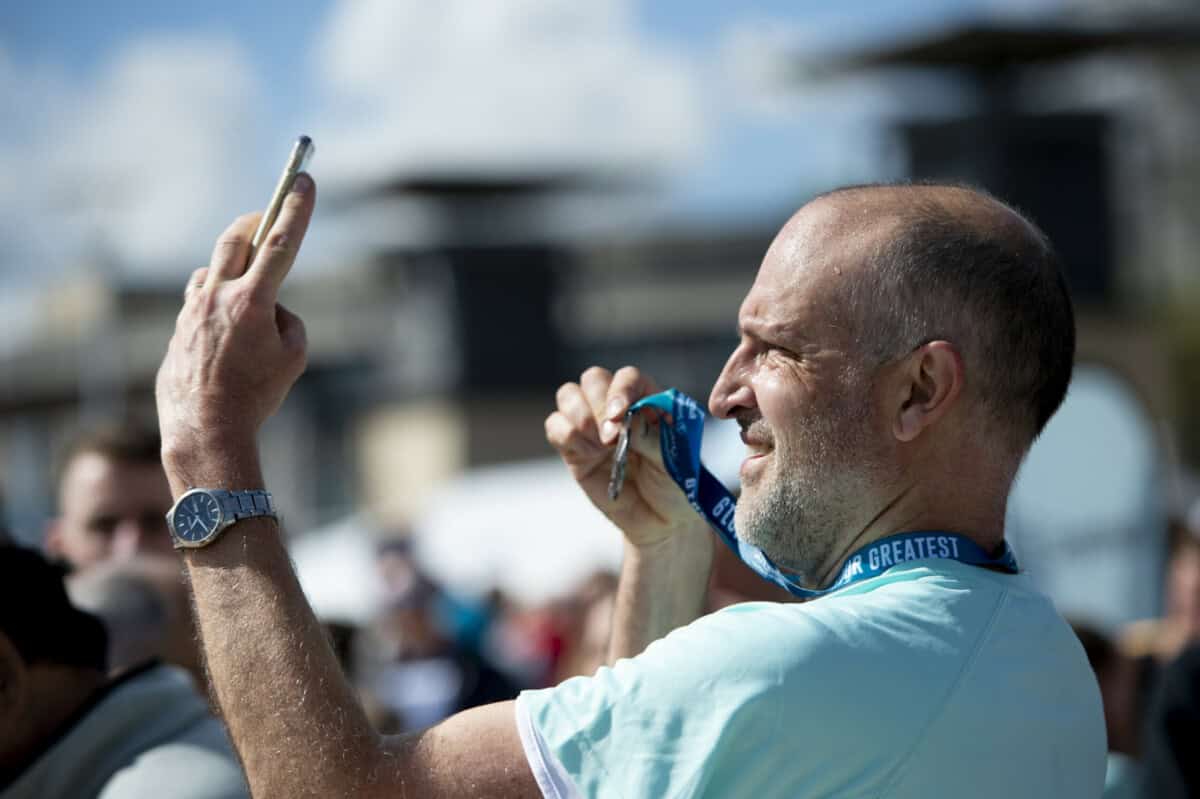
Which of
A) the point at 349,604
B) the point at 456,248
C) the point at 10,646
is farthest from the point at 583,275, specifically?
the point at 10,646

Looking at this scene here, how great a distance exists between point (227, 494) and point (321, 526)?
92.1ft

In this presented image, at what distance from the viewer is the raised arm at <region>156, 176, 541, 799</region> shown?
188 centimetres

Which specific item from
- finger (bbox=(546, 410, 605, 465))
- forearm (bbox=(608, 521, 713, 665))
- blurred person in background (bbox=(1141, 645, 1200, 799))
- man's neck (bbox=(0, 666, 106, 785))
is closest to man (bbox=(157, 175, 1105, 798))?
finger (bbox=(546, 410, 605, 465))

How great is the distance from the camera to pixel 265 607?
196 cm

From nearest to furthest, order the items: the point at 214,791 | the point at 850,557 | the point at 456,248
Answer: the point at 850,557
the point at 214,791
the point at 456,248

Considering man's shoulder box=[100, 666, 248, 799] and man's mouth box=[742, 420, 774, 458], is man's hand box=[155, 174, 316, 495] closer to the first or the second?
man's mouth box=[742, 420, 774, 458]

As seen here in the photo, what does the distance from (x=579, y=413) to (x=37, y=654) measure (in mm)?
1163

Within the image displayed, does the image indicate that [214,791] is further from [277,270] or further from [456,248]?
[456,248]

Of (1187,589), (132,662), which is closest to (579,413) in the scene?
(132,662)

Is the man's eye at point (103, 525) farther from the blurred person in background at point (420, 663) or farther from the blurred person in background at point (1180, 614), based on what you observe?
the blurred person in background at point (1180, 614)

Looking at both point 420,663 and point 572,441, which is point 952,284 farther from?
point 420,663

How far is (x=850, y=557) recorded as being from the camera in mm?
2125

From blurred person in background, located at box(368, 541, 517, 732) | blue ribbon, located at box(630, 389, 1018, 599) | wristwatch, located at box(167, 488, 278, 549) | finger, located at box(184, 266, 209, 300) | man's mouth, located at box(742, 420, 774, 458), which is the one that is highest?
finger, located at box(184, 266, 209, 300)

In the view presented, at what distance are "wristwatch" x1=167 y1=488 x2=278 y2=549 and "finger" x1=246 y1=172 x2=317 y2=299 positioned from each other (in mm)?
265
